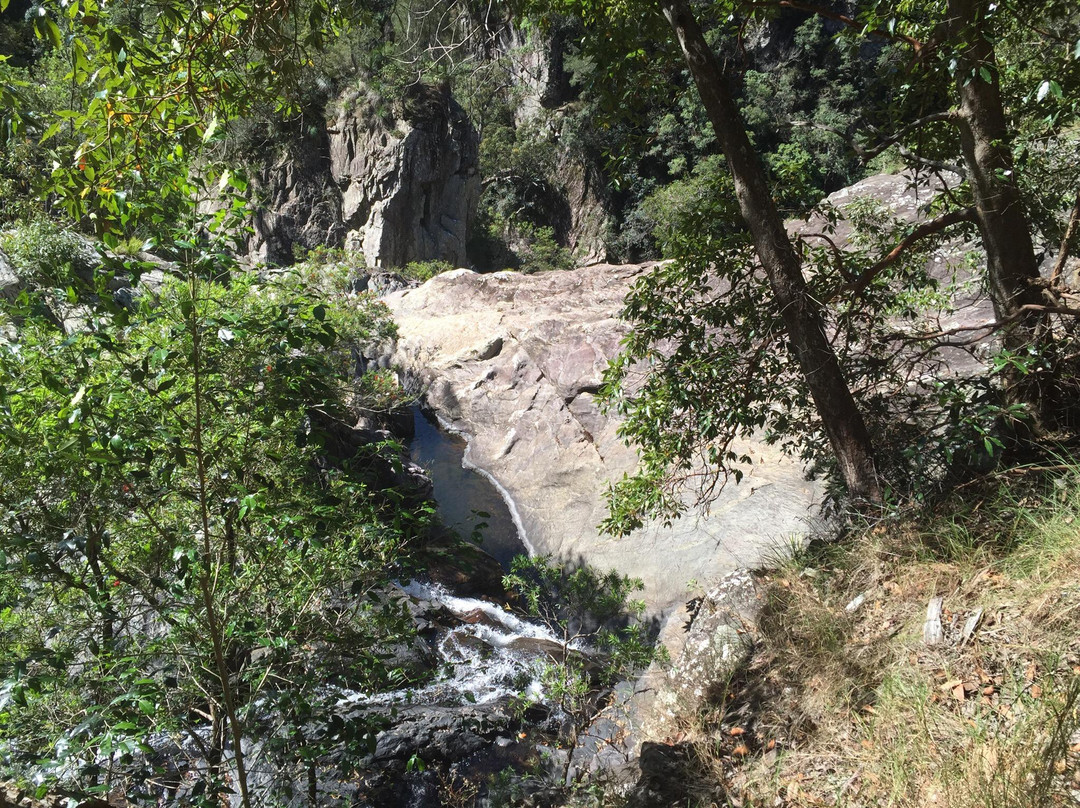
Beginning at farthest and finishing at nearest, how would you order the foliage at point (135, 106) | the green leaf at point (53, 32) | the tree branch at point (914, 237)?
the tree branch at point (914, 237) → the foliage at point (135, 106) → the green leaf at point (53, 32)

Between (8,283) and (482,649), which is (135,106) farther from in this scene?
(8,283)

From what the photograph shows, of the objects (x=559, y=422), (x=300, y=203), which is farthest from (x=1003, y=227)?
(x=300, y=203)

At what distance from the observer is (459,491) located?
37.0ft

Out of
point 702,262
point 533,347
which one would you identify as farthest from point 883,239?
point 533,347

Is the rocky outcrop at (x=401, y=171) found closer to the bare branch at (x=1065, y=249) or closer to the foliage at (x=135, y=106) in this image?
the foliage at (x=135, y=106)

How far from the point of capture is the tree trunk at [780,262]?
3.87m

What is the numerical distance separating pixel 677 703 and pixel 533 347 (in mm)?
8371

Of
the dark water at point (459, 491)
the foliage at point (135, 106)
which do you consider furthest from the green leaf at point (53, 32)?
the dark water at point (459, 491)

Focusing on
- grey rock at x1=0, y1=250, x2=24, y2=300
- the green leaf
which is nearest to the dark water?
grey rock at x1=0, y1=250, x2=24, y2=300

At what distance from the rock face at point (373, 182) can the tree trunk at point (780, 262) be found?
20.1m

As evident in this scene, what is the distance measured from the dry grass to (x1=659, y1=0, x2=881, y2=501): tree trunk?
573 millimetres

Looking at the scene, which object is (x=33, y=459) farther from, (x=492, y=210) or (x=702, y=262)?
(x=492, y=210)

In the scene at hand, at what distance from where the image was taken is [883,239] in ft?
16.0

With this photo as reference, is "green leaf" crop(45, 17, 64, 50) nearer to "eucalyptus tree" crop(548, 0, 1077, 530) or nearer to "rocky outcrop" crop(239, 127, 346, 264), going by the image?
"eucalyptus tree" crop(548, 0, 1077, 530)
